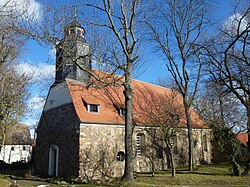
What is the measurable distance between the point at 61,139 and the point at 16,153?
22.0m

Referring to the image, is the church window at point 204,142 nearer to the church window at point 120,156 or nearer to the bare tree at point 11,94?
the church window at point 120,156

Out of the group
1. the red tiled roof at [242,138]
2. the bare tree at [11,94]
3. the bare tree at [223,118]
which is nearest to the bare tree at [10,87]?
the bare tree at [11,94]

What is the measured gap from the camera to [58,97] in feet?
69.7

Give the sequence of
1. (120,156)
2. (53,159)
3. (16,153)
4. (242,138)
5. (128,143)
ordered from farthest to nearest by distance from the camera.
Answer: (242,138) < (16,153) < (53,159) < (120,156) < (128,143)

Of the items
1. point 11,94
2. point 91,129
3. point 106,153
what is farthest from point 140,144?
point 11,94

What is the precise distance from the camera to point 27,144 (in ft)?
125

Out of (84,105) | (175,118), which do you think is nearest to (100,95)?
(84,105)

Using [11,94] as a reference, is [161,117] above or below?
below

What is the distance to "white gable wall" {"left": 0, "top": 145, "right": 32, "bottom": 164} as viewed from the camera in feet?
122

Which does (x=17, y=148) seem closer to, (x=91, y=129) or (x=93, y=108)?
(x=93, y=108)

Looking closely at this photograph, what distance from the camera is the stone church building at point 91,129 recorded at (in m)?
17.8

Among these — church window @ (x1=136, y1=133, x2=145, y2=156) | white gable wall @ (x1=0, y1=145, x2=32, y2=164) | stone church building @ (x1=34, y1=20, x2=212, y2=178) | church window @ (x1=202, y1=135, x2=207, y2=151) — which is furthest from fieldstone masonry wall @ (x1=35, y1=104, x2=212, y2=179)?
white gable wall @ (x1=0, y1=145, x2=32, y2=164)

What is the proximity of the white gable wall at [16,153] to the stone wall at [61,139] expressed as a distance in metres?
16.5

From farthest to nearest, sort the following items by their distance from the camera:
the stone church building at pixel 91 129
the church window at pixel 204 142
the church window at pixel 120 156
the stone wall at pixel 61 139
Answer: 1. the church window at pixel 204 142
2. the church window at pixel 120 156
3. the stone wall at pixel 61 139
4. the stone church building at pixel 91 129
